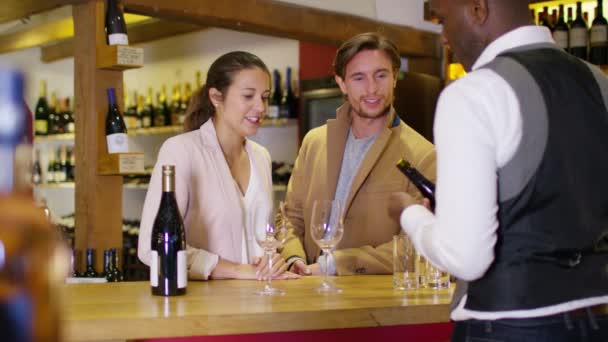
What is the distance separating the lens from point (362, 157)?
2723mm

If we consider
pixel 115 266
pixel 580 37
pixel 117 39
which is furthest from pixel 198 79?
pixel 580 37

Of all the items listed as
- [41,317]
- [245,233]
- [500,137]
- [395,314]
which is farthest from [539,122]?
[245,233]

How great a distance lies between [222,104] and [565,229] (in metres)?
1.52

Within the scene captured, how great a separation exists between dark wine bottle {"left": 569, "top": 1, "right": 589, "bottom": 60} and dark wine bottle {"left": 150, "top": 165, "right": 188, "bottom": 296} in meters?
2.72

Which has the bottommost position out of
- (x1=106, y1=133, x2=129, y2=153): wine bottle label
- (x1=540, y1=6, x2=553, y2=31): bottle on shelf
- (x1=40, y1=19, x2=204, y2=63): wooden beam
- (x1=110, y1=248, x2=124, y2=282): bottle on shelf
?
(x1=110, y1=248, x2=124, y2=282): bottle on shelf

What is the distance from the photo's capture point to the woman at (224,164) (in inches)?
94.7

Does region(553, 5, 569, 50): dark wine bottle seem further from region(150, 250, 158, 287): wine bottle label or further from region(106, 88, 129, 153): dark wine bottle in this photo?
region(150, 250, 158, 287): wine bottle label

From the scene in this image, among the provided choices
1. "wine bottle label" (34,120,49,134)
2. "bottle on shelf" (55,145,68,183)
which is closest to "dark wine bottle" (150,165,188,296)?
"wine bottle label" (34,120,49,134)

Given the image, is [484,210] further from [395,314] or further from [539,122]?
[395,314]

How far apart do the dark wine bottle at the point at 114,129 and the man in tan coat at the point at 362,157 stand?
3.39ft

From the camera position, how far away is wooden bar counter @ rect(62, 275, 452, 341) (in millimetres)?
1502

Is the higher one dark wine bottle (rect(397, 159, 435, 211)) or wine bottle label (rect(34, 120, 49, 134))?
wine bottle label (rect(34, 120, 49, 134))

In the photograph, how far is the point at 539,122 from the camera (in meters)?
1.28

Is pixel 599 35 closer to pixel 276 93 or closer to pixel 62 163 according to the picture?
pixel 276 93
